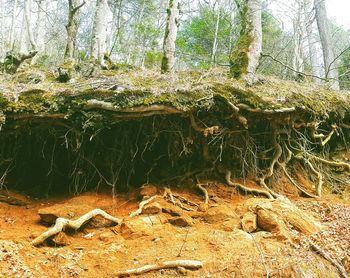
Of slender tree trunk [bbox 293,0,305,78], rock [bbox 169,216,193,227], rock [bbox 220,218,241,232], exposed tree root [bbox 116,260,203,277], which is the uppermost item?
slender tree trunk [bbox 293,0,305,78]

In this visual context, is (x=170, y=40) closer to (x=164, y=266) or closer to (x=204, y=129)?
(x=204, y=129)

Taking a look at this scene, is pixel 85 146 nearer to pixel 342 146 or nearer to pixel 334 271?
pixel 334 271

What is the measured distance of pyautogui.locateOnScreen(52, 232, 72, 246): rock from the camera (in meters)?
3.80

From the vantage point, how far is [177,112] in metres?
5.09

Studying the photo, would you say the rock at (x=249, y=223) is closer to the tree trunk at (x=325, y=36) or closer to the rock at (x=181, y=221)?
the rock at (x=181, y=221)

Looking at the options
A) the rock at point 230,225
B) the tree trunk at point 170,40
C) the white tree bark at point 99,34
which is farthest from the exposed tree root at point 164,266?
the white tree bark at point 99,34

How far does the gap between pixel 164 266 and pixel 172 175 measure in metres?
2.61

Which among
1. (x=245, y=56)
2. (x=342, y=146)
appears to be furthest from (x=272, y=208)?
(x=342, y=146)

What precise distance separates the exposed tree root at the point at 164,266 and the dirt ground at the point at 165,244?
0.05m

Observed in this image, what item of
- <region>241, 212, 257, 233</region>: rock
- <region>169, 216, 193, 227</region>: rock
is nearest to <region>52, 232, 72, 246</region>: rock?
<region>169, 216, 193, 227</region>: rock

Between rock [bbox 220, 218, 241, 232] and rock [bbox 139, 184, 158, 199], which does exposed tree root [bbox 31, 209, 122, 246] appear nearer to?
rock [bbox 139, 184, 158, 199]

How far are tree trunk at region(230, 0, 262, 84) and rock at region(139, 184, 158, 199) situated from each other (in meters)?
2.85

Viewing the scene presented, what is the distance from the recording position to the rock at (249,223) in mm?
4277

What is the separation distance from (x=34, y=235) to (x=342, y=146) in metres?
7.06
